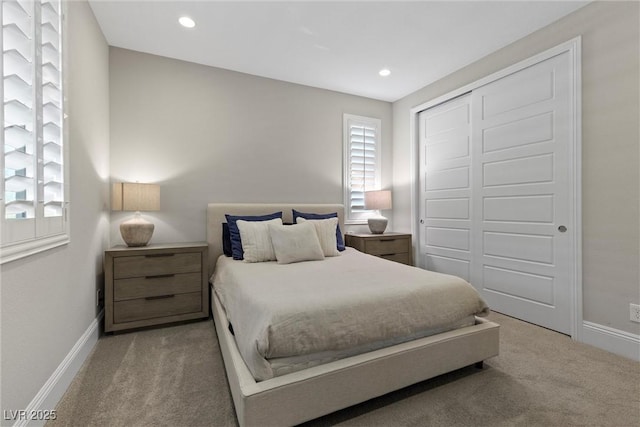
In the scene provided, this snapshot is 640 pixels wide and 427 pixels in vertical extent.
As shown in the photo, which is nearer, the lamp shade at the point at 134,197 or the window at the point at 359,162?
the lamp shade at the point at 134,197

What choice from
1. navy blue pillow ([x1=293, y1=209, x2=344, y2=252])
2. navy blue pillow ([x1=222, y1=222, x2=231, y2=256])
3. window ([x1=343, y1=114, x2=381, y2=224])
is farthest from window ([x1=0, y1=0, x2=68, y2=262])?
window ([x1=343, y1=114, x2=381, y2=224])

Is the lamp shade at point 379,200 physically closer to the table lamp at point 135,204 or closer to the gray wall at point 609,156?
the gray wall at point 609,156

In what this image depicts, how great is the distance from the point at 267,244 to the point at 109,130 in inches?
→ 76.3

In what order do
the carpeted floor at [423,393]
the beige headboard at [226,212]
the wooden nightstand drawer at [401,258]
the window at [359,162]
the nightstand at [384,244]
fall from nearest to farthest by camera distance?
the carpeted floor at [423,393] → the beige headboard at [226,212] → the nightstand at [384,244] → the wooden nightstand drawer at [401,258] → the window at [359,162]

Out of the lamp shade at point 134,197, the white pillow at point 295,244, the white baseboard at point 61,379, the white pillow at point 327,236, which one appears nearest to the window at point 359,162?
the white pillow at point 327,236

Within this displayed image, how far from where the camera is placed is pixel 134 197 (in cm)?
258

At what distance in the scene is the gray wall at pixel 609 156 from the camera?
80.1 inches

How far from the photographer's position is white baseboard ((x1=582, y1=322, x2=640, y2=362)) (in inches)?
79.1

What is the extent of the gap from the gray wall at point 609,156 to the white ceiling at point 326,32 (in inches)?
12.2

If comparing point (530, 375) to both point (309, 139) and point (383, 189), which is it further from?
point (309, 139)

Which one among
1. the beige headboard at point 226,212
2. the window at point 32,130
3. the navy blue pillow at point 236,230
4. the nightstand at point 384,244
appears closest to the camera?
the window at point 32,130

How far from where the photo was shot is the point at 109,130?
2.79 m

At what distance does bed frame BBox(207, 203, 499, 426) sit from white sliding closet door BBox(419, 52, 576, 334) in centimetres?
118

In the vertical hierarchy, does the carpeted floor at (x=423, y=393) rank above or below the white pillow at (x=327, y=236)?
below
